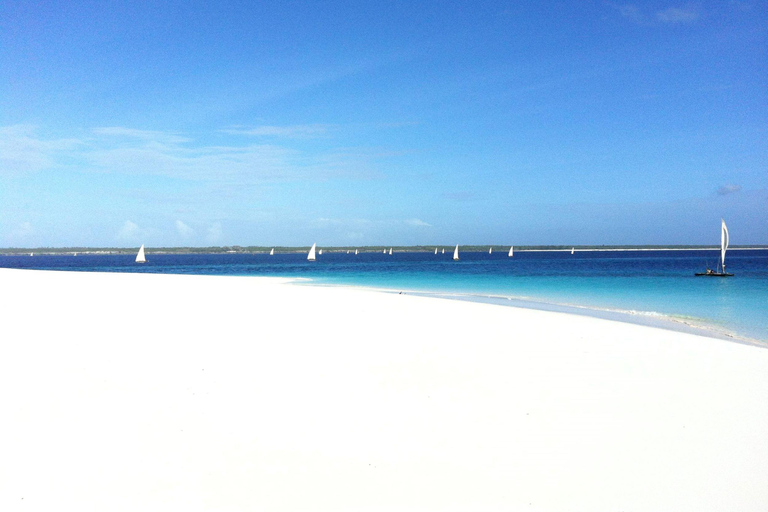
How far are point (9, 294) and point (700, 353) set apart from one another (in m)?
19.5

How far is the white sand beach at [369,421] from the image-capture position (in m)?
4.33

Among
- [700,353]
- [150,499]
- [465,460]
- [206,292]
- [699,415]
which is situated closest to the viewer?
[150,499]

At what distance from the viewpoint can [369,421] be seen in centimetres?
587

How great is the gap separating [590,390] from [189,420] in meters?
5.39

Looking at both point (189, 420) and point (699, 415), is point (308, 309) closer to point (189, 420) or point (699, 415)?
point (189, 420)

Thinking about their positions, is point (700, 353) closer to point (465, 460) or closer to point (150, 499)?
point (465, 460)

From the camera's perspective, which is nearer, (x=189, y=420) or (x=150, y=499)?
(x=150, y=499)

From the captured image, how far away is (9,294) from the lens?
1630 cm

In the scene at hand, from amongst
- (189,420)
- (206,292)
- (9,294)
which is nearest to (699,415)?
(189,420)

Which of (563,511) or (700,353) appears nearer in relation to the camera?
(563,511)

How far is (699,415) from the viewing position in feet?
20.9

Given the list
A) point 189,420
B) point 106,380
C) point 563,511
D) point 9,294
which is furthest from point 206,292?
point 563,511

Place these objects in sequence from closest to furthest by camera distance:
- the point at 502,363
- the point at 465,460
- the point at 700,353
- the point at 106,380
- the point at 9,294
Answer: the point at 465,460 < the point at 106,380 < the point at 502,363 < the point at 700,353 < the point at 9,294

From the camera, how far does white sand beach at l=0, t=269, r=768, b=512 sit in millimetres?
4332
